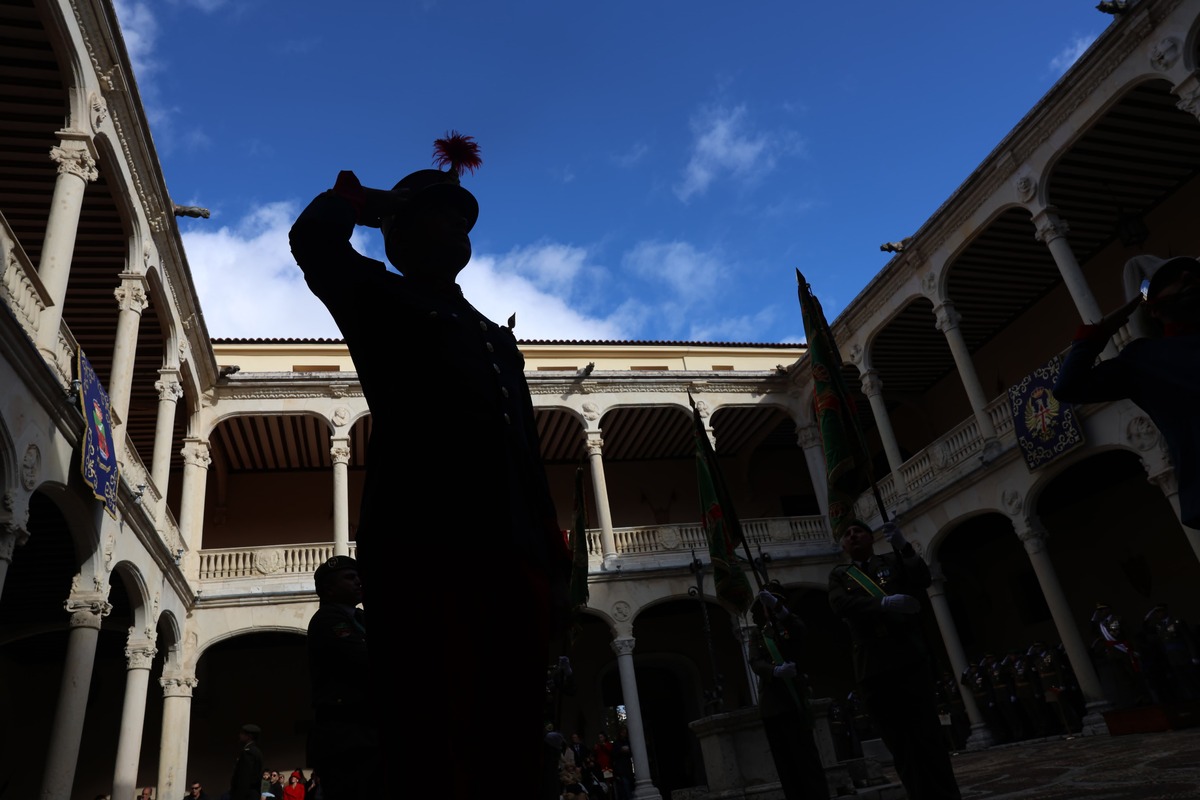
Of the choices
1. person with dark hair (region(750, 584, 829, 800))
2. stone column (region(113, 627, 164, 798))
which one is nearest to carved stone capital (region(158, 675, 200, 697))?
stone column (region(113, 627, 164, 798))

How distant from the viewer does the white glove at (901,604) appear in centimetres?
399

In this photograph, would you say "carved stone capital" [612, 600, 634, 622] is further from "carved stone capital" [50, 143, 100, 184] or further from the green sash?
the green sash

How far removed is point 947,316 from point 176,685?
15164 mm

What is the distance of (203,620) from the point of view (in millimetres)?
14969

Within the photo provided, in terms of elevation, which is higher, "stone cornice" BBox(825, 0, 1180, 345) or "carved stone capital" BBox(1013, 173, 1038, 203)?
"stone cornice" BBox(825, 0, 1180, 345)

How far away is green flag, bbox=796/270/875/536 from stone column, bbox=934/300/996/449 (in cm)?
997

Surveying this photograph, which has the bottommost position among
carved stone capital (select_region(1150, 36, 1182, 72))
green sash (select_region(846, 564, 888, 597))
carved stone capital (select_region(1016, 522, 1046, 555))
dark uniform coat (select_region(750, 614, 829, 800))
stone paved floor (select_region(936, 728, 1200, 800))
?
stone paved floor (select_region(936, 728, 1200, 800))

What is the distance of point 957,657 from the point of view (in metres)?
14.9

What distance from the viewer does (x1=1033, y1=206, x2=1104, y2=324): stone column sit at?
12547 millimetres

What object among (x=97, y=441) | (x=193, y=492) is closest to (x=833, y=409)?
(x=97, y=441)

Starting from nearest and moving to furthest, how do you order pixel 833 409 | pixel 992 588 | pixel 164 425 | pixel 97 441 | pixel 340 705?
1. pixel 340 705
2. pixel 833 409
3. pixel 97 441
4. pixel 164 425
5. pixel 992 588

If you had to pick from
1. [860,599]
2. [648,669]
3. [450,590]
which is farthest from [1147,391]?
[648,669]

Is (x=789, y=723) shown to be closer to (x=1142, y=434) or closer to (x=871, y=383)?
(x=1142, y=434)

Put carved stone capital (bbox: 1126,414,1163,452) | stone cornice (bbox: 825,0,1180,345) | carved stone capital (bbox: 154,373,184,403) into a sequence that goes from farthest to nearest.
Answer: carved stone capital (bbox: 154,373,184,403) < carved stone capital (bbox: 1126,414,1163,452) < stone cornice (bbox: 825,0,1180,345)
